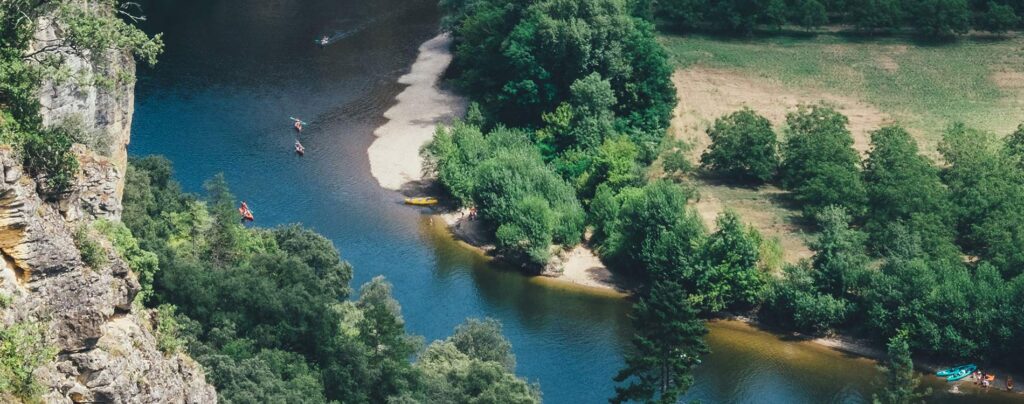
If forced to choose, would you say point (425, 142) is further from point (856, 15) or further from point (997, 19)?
point (997, 19)

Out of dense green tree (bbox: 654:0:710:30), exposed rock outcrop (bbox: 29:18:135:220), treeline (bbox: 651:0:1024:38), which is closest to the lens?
exposed rock outcrop (bbox: 29:18:135:220)

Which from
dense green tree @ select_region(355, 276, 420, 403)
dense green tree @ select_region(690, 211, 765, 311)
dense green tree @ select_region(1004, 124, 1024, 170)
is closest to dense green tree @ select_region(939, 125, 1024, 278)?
dense green tree @ select_region(1004, 124, 1024, 170)

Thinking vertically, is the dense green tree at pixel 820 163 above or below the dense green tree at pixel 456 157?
above

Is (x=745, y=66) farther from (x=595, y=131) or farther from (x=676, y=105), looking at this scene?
(x=595, y=131)

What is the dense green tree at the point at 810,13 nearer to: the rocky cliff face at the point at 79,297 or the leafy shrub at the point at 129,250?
the leafy shrub at the point at 129,250

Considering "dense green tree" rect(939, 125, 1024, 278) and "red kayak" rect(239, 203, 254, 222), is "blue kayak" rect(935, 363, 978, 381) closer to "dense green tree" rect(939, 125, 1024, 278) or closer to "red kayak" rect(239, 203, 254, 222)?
"dense green tree" rect(939, 125, 1024, 278)

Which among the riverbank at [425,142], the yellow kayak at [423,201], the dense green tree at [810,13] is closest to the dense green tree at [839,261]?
the riverbank at [425,142]
